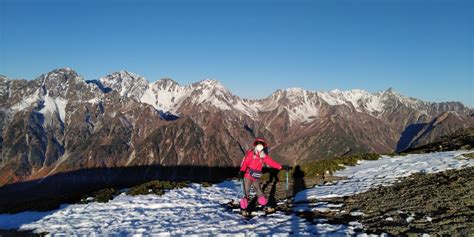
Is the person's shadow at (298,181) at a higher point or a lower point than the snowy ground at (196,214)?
higher

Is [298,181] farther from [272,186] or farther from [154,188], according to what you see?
[154,188]

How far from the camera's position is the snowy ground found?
16953 mm

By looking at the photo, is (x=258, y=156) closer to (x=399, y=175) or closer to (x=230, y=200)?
(x=230, y=200)

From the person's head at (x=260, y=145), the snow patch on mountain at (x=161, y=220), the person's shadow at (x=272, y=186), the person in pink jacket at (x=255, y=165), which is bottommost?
the snow patch on mountain at (x=161, y=220)

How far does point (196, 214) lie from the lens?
21.0 metres

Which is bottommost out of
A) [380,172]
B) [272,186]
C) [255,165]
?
[272,186]

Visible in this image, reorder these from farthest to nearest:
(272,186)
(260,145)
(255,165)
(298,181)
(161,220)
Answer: (298,181)
(272,186)
(161,220)
(255,165)
(260,145)

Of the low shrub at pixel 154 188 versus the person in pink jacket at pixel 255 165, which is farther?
the low shrub at pixel 154 188

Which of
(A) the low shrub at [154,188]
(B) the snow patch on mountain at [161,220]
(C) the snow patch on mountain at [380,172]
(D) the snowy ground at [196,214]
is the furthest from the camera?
(A) the low shrub at [154,188]

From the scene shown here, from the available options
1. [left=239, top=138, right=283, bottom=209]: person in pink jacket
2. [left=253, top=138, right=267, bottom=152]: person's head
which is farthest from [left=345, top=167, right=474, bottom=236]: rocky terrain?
[left=253, top=138, right=267, bottom=152]: person's head

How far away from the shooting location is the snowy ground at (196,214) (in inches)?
667

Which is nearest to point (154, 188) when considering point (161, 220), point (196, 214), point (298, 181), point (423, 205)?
point (196, 214)

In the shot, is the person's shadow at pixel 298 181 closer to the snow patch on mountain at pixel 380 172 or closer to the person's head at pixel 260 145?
the snow patch on mountain at pixel 380 172

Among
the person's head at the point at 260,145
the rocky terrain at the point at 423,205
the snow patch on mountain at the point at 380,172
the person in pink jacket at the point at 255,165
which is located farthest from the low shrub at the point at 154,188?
the rocky terrain at the point at 423,205
